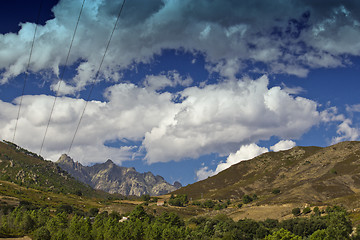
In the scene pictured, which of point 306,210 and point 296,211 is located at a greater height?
point 296,211

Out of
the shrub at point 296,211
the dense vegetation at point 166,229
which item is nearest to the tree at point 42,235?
the dense vegetation at point 166,229

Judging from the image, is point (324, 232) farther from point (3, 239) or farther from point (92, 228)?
point (3, 239)

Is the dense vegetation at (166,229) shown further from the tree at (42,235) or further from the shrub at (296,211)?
the shrub at (296,211)

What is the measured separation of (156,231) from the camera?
129 m

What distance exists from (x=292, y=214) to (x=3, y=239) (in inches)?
5989

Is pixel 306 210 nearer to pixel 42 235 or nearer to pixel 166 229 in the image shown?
pixel 166 229

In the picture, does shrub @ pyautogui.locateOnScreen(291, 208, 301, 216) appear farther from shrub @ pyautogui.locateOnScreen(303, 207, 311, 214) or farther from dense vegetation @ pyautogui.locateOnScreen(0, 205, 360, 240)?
dense vegetation @ pyautogui.locateOnScreen(0, 205, 360, 240)

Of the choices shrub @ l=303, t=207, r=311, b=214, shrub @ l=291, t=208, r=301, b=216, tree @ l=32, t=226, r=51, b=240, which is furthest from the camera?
shrub @ l=291, t=208, r=301, b=216

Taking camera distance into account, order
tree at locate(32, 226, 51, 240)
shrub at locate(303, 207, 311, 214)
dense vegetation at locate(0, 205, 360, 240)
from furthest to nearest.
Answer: shrub at locate(303, 207, 311, 214) → tree at locate(32, 226, 51, 240) → dense vegetation at locate(0, 205, 360, 240)

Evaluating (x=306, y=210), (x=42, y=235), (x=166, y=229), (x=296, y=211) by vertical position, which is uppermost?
(x=42, y=235)

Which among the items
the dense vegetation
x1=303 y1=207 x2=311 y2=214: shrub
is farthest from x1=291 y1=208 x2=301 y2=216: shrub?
the dense vegetation

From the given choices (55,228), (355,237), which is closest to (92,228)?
(55,228)

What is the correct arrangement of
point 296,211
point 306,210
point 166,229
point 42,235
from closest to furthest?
point 42,235
point 166,229
point 306,210
point 296,211

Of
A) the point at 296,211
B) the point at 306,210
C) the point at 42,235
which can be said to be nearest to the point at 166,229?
the point at 42,235
